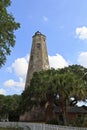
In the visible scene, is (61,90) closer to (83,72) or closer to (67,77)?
(67,77)

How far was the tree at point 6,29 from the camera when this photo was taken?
62.7 feet

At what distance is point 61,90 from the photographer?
34.9 m

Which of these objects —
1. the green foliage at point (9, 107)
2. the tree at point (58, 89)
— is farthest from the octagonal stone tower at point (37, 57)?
the tree at point (58, 89)

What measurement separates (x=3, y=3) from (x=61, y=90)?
58.8 ft

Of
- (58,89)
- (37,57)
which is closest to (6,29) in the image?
(58,89)

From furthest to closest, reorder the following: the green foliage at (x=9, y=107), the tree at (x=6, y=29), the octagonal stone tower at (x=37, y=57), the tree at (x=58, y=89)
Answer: the green foliage at (x=9, y=107) < the octagonal stone tower at (x=37, y=57) < the tree at (x=58, y=89) < the tree at (x=6, y=29)

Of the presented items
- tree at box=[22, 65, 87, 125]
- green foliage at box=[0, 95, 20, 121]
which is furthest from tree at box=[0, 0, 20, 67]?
green foliage at box=[0, 95, 20, 121]

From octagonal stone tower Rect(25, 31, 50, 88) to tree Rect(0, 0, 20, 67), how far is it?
33930 millimetres

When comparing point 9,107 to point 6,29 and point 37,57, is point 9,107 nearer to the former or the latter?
point 37,57

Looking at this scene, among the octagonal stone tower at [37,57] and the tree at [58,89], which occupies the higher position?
the octagonal stone tower at [37,57]

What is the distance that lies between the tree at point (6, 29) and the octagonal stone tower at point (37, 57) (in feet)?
111

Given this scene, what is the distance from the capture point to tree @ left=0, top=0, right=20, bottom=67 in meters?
19.1

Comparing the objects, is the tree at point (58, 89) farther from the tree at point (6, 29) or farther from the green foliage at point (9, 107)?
the green foliage at point (9, 107)

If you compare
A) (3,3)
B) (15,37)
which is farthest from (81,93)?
(3,3)
